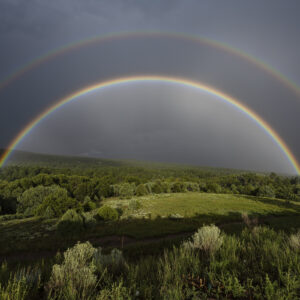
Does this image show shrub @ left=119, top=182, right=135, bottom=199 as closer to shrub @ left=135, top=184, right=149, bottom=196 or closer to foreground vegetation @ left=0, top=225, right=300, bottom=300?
shrub @ left=135, top=184, right=149, bottom=196

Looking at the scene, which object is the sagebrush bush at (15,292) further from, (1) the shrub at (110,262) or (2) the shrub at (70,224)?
(2) the shrub at (70,224)

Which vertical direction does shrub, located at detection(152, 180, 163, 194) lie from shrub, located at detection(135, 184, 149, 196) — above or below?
above

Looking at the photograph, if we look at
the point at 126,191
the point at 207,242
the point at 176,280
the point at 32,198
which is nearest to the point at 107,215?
the point at 207,242

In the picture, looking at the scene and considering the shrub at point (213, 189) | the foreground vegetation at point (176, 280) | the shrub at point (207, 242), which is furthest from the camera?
the shrub at point (213, 189)

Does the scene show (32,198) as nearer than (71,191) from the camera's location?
Yes

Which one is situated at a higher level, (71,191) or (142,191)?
(71,191)

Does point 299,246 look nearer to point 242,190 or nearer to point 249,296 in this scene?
point 249,296

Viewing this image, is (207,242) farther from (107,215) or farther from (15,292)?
(107,215)

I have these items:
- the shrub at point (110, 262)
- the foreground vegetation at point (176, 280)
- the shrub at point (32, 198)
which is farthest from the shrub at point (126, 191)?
the foreground vegetation at point (176, 280)

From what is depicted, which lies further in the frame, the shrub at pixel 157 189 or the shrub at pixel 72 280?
the shrub at pixel 157 189

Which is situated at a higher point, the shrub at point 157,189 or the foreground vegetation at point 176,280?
the shrub at point 157,189

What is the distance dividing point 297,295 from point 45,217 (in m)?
38.7

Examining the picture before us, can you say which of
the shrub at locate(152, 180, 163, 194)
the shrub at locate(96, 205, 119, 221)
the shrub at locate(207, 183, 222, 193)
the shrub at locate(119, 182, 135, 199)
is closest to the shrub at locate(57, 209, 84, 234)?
the shrub at locate(96, 205, 119, 221)

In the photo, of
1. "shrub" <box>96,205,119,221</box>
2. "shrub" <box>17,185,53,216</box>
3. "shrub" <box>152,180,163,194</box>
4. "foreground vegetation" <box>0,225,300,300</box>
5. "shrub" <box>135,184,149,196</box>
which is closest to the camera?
"foreground vegetation" <box>0,225,300,300</box>
